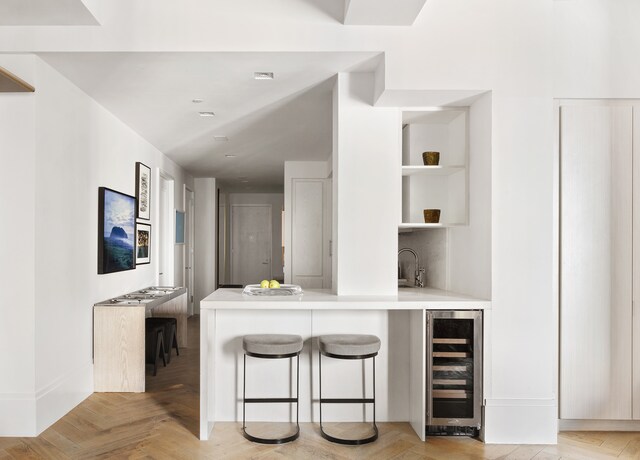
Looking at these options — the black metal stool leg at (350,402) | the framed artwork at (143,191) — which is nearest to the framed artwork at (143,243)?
the framed artwork at (143,191)

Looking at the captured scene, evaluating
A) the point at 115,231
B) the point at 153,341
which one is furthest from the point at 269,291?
the point at 115,231

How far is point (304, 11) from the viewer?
2957mm

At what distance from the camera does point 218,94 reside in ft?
12.5

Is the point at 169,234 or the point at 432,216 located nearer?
the point at 432,216

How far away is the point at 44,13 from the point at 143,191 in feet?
9.04

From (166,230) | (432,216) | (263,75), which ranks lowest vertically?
(166,230)

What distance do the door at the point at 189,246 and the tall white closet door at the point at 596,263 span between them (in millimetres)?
6109

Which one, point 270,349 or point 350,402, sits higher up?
point 270,349

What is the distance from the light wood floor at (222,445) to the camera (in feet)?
8.90

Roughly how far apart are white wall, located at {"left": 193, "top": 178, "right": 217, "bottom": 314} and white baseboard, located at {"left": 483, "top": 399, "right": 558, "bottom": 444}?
248 inches

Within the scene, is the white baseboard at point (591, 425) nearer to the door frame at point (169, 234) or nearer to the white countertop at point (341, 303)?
the white countertop at point (341, 303)

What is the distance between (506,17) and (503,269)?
1.59 m

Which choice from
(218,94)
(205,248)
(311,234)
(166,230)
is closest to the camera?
(218,94)

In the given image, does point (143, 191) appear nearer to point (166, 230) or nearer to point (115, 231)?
point (115, 231)
